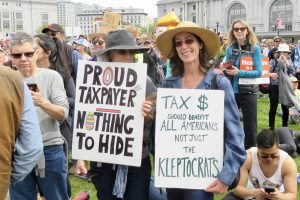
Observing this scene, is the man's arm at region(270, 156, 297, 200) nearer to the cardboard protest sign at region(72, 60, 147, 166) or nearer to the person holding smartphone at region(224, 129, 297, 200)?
the person holding smartphone at region(224, 129, 297, 200)

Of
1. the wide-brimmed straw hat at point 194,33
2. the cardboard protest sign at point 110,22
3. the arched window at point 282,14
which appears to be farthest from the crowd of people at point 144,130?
the arched window at point 282,14

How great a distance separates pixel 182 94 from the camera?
2.64m

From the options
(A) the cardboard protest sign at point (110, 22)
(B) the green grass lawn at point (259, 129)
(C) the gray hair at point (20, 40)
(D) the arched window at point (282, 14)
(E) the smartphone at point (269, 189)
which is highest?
(D) the arched window at point (282, 14)

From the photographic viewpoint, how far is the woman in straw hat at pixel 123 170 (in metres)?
2.94

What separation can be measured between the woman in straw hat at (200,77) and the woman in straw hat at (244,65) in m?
2.56

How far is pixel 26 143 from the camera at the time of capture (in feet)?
6.82

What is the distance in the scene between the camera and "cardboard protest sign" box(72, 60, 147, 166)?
2.85 metres

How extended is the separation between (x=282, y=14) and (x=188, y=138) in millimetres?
87700

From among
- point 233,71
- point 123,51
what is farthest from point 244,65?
point 123,51

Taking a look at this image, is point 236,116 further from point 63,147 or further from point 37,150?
point 63,147

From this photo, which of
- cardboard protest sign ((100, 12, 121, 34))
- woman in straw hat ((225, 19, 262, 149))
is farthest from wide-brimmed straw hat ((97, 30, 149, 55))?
cardboard protest sign ((100, 12, 121, 34))

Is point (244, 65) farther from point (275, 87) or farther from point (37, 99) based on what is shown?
point (37, 99)

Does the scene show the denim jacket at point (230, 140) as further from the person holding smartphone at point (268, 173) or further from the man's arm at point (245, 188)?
the man's arm at point (245, 188)

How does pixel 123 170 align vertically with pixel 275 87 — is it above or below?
below
